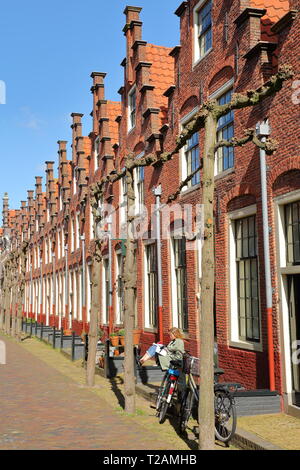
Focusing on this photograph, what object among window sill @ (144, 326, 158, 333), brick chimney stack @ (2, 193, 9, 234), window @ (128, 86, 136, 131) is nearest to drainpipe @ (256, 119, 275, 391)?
window sill @ (144, 326, 158, 333)

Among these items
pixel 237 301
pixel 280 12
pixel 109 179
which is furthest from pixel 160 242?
pixel 280 12

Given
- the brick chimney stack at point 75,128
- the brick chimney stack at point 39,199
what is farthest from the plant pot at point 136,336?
the brick chimney stack at point 39,199

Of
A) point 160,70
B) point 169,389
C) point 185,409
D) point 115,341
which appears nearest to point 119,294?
point 115,341

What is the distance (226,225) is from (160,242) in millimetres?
4522

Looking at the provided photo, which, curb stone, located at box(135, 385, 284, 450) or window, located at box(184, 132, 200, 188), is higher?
window, located at box(184, 132, 200, 188)

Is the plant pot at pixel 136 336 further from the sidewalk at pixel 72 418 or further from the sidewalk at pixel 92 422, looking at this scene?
the sidewalk at pixel 92 422

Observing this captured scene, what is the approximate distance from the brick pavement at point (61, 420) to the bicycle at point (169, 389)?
54 cm

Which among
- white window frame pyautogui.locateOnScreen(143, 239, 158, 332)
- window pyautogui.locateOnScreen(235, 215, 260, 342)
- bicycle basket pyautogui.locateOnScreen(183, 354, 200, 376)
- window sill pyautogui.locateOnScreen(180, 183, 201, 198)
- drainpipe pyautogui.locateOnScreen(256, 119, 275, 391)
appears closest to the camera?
bicycle basket pyautogui.locateOnScreen(183, 354, 200, 376)

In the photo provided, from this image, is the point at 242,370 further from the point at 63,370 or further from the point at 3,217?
the point at 3,217

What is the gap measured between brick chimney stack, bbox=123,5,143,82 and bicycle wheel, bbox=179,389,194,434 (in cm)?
1483

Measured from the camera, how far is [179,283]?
16.1 meters

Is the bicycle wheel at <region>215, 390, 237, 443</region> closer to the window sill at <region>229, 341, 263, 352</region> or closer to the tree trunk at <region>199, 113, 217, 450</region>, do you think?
the tree trunk at <region>199, 113, 217, 450</region>

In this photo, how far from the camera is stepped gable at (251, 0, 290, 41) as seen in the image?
40.5ft

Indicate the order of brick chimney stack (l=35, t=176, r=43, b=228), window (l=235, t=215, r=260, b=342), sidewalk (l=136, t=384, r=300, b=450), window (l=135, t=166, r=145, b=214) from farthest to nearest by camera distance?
brick chimney stack (l=35, t=176, r=43, b=228) < window (l=135, t=166, r=145, b=214) < window (l=235, t=215, r=260, b=342) < sidewalk (l=136, t=384, r=300, b=450)
